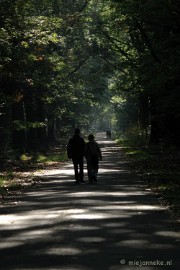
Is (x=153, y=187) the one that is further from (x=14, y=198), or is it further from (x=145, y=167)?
(x=145, y=167)

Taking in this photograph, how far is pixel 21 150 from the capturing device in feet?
101

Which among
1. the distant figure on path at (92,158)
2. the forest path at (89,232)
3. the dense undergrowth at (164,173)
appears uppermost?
the distant figure on path at (92,158)

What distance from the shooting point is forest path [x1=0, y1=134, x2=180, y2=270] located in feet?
22.1

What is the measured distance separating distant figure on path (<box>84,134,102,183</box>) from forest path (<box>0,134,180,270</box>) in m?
2.73

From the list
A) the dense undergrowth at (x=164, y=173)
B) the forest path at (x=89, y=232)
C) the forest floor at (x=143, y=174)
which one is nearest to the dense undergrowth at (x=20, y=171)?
the forest floor at (x=143, y=174)

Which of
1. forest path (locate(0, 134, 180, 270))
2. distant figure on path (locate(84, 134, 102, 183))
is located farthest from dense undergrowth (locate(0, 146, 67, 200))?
distant figure on path (locate(84, 134, 102, 183))

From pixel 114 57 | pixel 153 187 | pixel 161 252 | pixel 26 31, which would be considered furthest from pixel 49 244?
pixel 114 57

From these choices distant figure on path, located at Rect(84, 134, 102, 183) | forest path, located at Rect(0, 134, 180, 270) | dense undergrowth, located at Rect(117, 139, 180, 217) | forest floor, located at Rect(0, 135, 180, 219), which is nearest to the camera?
forest path, located at Rect(0, 134, 180, 270)

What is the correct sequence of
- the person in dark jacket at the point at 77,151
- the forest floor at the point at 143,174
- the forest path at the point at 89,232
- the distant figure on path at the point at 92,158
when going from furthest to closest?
the person in dark jacket at the point at 77,151, the distant figure on path at the point at 92,158, the forest floor at the point at 143,174, the forest path at the point at 89,232

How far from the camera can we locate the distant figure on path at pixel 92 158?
58.4 feet

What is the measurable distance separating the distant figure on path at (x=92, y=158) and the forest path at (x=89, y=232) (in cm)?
273

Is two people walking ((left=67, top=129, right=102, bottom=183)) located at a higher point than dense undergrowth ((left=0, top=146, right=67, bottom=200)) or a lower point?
higher

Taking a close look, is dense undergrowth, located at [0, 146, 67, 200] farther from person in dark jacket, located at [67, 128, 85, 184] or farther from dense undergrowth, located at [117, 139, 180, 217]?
dense undergrowth, located at [117, 139, 180, 217]

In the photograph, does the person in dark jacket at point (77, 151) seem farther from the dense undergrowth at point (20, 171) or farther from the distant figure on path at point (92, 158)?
the dense undergrowth at point (20, 171)
